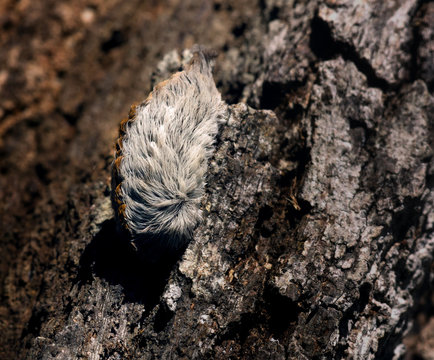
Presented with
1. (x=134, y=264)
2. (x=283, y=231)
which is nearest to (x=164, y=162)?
(x=134, y=264)

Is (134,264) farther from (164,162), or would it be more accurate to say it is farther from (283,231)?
(283,231)

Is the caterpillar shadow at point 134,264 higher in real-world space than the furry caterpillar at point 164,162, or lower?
lower

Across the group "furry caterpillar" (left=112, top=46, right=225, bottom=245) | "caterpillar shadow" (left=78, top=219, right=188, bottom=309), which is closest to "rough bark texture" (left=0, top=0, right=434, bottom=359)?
"caterpillar shadow" (left=78, top=219, right=188, bottom=309)

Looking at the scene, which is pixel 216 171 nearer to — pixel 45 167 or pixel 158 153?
pixel 158 153

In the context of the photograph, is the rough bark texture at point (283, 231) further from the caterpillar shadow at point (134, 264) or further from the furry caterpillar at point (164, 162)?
the furry caterpillar at point (164, 162)

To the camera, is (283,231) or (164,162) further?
(283,231)

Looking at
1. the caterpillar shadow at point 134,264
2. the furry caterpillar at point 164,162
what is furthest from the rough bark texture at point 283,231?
the furry caterpillar at point 164,162
